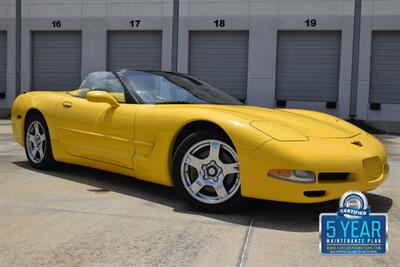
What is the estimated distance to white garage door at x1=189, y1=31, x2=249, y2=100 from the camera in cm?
1672

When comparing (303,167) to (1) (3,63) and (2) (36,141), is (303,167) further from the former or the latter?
(1) (3,63)

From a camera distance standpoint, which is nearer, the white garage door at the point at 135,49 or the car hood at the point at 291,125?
the car hood at the point at 291,125

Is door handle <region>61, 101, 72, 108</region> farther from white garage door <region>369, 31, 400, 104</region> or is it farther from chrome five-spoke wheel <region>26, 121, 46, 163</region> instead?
white garage door <region>369, 31, 400, 104</region>

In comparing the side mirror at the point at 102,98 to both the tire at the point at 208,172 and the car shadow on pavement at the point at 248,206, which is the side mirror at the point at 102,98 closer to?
the car shadow on pavement at the point at 248,206

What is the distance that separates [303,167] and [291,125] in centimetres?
53

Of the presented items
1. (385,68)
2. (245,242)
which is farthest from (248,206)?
(385,68)

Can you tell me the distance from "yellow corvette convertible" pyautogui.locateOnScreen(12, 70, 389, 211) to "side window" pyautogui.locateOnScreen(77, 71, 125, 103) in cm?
1

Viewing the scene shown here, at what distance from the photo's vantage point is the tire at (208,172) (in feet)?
12.6

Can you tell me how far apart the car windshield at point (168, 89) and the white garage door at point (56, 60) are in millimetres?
13774

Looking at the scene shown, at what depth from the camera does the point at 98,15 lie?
1752 cm

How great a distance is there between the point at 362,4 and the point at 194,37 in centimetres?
555

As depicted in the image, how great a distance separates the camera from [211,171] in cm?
393

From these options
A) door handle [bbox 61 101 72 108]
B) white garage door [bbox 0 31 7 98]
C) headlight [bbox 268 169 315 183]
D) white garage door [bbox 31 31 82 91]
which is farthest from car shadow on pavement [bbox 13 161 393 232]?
white garage door [bbox 0 31 7 98]

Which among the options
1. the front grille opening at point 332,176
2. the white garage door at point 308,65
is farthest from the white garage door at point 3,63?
the front grille opening at point 332,176
